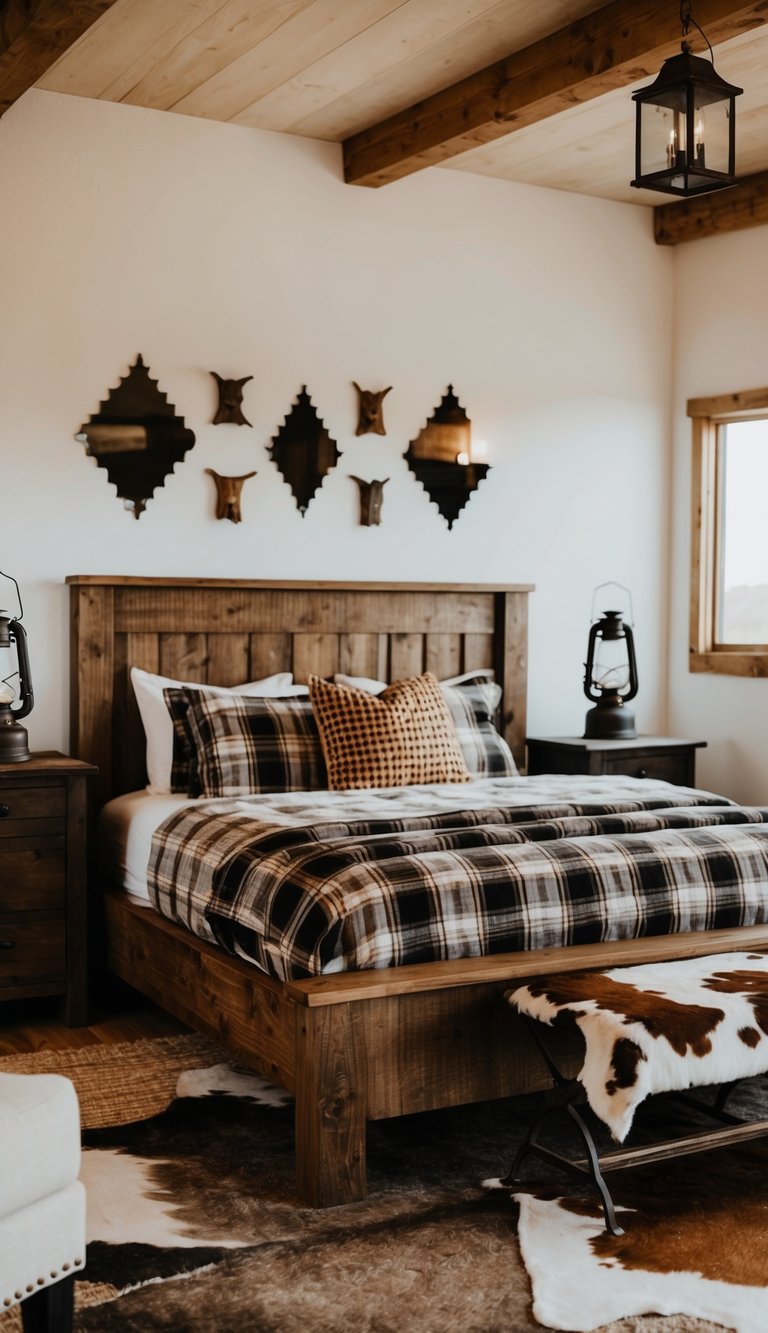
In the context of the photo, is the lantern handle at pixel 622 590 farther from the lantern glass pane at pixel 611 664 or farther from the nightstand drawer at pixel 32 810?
the nightstand drawer at pixel 32 810

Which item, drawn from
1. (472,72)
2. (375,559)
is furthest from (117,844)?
(472,72)

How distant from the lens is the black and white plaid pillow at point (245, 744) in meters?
4.24

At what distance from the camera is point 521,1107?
11.0 feet

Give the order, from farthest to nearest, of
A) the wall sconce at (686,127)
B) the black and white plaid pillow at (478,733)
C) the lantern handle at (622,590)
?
the lantern handle at (622,590), the black and white plaid pillow at (478,733), the wall sconce at (686,127)

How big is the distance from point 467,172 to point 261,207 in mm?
905

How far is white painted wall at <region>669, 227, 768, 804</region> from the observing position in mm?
5410

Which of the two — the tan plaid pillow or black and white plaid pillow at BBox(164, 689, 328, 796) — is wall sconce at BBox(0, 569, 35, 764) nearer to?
black and white plaid pillow at BBox(164, 689, 328, 796)

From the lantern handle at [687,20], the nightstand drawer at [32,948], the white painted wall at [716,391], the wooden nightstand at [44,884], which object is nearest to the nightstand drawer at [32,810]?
the wooden nightstand at [44,884]

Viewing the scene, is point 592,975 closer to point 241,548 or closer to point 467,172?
point 241,548

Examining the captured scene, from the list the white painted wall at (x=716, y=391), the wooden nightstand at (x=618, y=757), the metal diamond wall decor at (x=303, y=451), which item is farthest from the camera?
the white painted wall at (x=716, y=391)

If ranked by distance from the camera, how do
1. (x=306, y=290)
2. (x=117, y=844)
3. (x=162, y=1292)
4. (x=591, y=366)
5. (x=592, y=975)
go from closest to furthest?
(x=162, y=1292) < (x=592, y=975) < (x=117, y=844) < (x=306, y=290) < (x=591, y=366)

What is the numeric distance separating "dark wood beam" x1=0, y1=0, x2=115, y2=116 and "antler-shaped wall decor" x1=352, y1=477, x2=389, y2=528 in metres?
1.85

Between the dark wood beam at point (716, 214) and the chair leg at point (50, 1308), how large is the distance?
456cm

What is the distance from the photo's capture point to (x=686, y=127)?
2916mm
